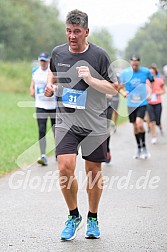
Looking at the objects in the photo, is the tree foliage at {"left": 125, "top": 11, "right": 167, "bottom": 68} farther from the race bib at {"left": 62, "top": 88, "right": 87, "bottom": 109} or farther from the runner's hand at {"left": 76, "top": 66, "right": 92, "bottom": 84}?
the runner's hand at {"left": 76, "top": 66, "right": 92, "bottom": 84}

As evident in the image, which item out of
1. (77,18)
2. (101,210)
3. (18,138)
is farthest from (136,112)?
(77,18)

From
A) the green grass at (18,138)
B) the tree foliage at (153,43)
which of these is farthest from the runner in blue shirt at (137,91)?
the tree foliage at (153,43)

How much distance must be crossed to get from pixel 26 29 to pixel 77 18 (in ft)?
242

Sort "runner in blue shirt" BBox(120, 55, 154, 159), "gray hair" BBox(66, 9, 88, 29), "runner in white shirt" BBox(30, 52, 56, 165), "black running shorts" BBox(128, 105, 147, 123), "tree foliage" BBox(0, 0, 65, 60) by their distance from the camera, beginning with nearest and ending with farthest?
1. "gray hair" BBox(66, 9, 88, 29)
2. "runner in white shirt" BBox(30, 52, 56, 165)
3. "runner in blue shirt" BBox(120, 55, 154, 159)
4. "black running shorts" BBox(128, 105, 147, 123)
5. "tree foliage" BBox(0, 0, 65, 60)

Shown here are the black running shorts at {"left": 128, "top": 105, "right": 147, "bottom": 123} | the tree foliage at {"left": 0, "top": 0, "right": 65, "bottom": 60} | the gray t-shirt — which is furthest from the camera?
the tree foliage at {"left": 0, "top": 0, "right": 65, "bottom": 60}

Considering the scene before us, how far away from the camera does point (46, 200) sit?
8.14m

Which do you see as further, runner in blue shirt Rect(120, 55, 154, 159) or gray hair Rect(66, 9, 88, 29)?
runner in blue shirt Rect(120, 55, 154, 159)

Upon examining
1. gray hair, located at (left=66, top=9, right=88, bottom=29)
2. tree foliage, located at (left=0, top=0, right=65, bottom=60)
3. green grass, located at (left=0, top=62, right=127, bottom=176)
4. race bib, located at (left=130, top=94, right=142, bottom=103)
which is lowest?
tree foliage, located at (left=0, top=0, right=65, bottom=60)

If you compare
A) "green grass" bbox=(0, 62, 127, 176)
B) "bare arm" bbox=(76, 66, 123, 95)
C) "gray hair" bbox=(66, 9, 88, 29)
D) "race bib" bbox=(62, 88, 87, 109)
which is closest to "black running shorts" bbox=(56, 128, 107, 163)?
"race bib" bbox=(62, 88, 87, 109)

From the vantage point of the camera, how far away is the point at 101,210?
24.8ft

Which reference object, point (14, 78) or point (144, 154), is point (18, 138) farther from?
point (14, 78)

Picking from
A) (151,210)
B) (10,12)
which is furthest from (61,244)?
(10,12)

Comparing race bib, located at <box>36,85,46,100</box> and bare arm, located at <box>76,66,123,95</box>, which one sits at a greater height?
bare arm, located at <box>76,66,123,95</box>

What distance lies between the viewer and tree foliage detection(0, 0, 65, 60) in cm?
7375
